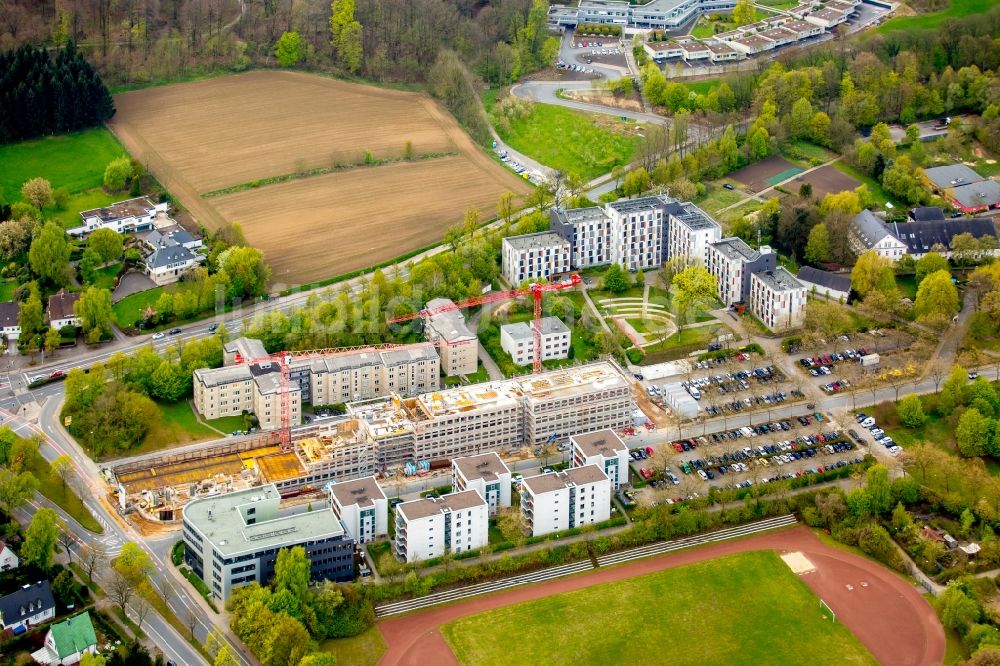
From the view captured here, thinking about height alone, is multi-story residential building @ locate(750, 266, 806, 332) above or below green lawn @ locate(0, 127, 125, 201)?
below

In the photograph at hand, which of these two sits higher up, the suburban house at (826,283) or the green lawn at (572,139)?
the green lawn at (572,139)

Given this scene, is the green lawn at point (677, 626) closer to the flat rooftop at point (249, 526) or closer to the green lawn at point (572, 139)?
the flat rooftop at point (249, 526)

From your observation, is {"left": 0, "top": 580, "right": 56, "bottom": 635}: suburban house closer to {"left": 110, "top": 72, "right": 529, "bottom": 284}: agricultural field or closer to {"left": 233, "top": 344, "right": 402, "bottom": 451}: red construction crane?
{"left": 233, "top": 344, "right": 402, "bottom": 451}: red construction crane

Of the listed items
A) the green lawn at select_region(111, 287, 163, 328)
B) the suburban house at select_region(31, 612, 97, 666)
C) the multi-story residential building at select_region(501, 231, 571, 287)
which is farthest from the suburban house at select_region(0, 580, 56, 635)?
the multi-story residential building at select_region(501, 231, 571, 287)

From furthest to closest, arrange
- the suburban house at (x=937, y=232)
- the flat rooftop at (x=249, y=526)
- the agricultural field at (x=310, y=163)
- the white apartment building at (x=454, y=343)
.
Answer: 1. the agricultural field at (x=310, y=163)
2. the suburban house at (x=937, y=232)
3. the white apartment building at (x=454, y=343)
4. the flat rooftop at (x=249, y=526)

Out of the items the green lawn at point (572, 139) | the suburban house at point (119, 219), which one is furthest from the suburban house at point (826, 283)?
the suburban house at point (119, 219)

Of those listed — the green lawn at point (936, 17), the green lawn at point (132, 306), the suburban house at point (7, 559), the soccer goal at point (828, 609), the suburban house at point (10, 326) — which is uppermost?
the green lawn at point (936, 17)

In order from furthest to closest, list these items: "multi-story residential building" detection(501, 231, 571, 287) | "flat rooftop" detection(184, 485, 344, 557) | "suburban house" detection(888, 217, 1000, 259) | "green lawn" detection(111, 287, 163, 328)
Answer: "suburban house" detection(888, 217, 1000, 259) → "multi-story residential building" detection(501, 231, 571, 287) → "green lawn" detection(111, 287, 163, 328) → "flat rooftop" detection(184, 485, 344, 557)
